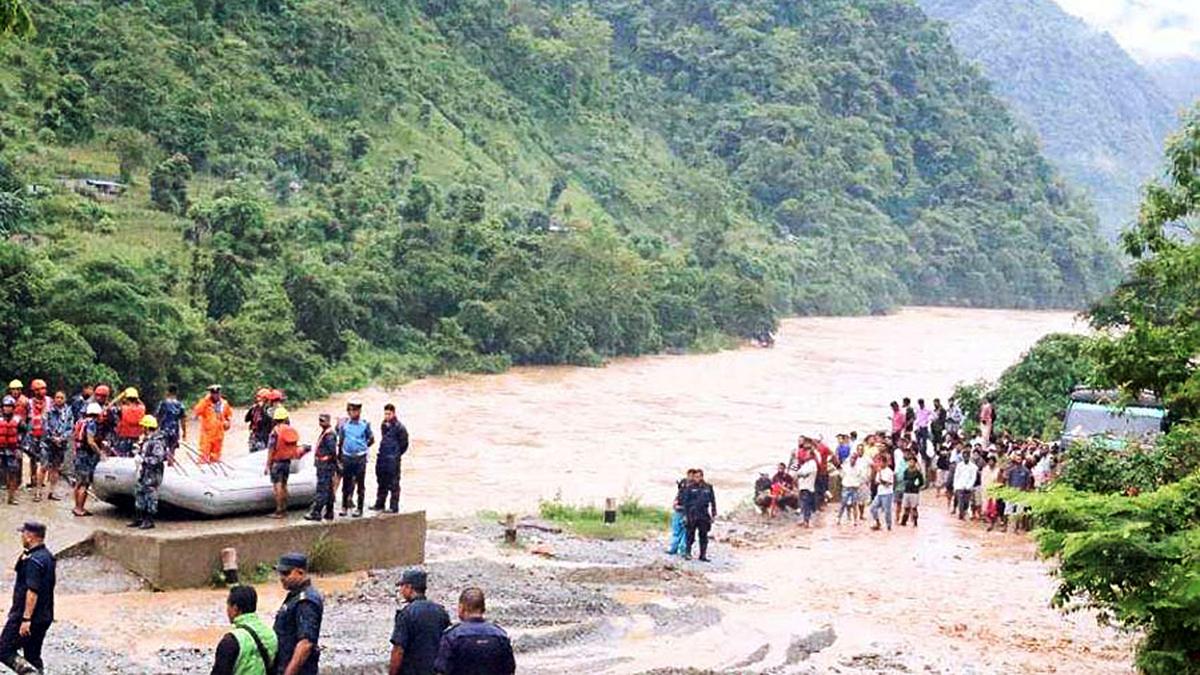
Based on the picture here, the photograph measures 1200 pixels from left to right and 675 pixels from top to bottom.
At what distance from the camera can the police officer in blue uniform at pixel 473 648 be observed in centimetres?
726

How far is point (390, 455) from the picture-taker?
612 inches

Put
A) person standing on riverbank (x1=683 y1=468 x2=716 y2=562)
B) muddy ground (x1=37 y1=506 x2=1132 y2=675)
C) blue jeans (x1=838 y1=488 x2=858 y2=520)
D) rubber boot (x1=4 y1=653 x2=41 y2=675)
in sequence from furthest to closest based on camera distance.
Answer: blue jeans (x1=838 y1=488 x2=858 y2=520)
person standing on riverbank (x1=683 y1=468 x2=716 y2=562)
muddy ground (x1=37 y1=506 x2=1132 y2=675)
rubber boot (x1=4 y1=653 x2=41 y2=675)

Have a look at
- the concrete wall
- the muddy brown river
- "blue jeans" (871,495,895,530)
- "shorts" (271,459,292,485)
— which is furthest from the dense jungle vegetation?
"shorts" (271,459,292,485)

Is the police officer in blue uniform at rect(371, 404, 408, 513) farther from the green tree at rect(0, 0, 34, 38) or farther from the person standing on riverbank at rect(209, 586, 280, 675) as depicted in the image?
the person standing on riverbank at rect(209, 586, 280, 675)

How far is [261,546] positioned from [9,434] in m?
3.06

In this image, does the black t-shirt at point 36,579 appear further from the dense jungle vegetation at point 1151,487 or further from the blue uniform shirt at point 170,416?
the blue uniform shirt at point 170,416

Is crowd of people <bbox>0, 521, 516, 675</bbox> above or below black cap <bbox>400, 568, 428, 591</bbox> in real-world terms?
below

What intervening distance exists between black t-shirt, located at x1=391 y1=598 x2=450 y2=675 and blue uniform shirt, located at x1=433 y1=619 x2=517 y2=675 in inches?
20.4

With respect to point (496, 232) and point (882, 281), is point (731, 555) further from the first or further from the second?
point (882, 281)

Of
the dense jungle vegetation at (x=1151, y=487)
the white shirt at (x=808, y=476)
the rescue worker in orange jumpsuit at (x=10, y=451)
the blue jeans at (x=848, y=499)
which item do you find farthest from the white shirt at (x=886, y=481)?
the rescue worker in orange jumpsuit at (x=10, y=451)

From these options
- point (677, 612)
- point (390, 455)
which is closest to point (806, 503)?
point (677, 612)

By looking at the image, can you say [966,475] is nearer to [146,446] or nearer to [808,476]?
[808,476]

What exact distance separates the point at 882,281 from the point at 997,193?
20.7 metres

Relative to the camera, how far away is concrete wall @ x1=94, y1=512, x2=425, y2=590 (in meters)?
13.3
